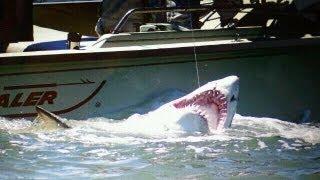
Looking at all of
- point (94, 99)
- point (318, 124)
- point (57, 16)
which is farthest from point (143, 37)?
point (57, 16)

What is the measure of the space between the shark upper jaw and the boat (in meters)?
0.81

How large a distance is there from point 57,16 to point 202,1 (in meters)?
2.69

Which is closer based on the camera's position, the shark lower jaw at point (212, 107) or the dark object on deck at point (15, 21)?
the shark lower jaw at point (212, 107)

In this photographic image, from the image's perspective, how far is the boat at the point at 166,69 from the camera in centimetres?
638

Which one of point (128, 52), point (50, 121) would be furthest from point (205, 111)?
point (50, 121)

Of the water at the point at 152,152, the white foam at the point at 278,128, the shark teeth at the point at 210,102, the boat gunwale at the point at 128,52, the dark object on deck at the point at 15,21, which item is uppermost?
the dark object on deck at the point at 15,21

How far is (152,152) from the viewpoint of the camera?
16.7 ft

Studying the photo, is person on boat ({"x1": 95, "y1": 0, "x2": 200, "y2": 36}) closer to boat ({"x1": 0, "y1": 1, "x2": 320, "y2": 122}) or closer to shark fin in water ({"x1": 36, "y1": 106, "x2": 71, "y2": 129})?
boat ({"x1": 0, "y1": 1, "x2": 320, "y2": 122})

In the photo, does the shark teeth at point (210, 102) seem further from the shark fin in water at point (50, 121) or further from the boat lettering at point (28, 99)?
the boat lettering at point (28, 99)

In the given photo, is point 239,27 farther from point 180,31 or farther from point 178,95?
point 178,95

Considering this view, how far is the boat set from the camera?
6.38 meters

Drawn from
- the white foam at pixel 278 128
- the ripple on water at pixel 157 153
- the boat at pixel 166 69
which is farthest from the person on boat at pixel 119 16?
the ripple on water at pixel 157 153

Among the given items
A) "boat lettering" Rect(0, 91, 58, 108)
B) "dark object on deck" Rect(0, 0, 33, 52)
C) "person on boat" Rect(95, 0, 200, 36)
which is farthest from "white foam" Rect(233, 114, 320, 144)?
"dark object on deck" Rect(0, 0, 33, 52)

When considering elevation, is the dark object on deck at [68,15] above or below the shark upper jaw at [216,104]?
above
